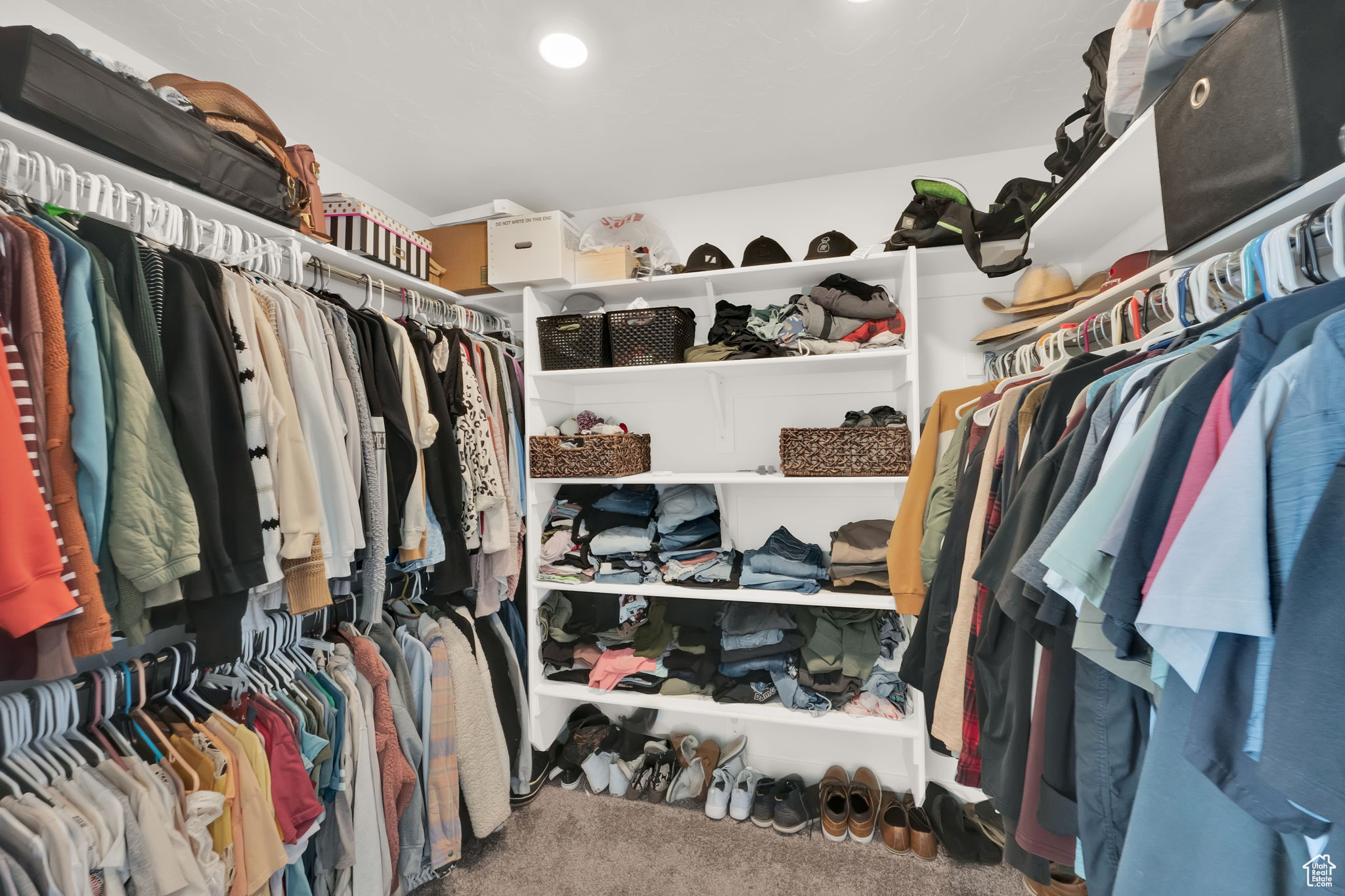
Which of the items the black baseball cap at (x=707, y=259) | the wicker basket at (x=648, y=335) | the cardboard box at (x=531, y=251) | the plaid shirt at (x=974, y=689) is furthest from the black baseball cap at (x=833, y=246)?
the plaid shirt at (x=974, y=689)

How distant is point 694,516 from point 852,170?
1.48m

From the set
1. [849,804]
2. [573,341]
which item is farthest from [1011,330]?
[849,804]

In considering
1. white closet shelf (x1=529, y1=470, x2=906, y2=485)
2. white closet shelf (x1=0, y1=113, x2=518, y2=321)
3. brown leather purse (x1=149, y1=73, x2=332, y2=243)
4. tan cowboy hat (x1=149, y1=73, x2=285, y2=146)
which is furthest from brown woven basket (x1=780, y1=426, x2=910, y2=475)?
tan cowboy hat (x1=149, y1=73, x2=285, y2=146)

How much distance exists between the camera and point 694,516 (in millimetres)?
2078

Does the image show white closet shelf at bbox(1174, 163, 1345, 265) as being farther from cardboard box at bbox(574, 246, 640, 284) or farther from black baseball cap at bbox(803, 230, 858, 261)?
cardboard box at bbox(574, 246, 640, 284)

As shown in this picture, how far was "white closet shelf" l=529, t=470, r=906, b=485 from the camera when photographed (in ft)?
5.74

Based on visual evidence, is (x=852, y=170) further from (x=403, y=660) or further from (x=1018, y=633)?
(x=403, y=660)

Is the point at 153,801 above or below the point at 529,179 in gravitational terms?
below

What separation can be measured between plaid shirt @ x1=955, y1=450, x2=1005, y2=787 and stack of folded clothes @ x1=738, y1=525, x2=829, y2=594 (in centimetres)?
77

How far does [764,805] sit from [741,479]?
118 centimetres

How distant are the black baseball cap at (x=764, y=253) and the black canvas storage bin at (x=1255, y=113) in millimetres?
1141

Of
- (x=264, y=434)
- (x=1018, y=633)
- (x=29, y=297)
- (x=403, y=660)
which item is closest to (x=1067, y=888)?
(x=1018, y=633)

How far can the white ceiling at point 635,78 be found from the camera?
1312mm

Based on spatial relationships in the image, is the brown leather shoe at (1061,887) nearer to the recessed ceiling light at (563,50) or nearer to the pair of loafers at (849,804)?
the pair of loafers at (849,804)
